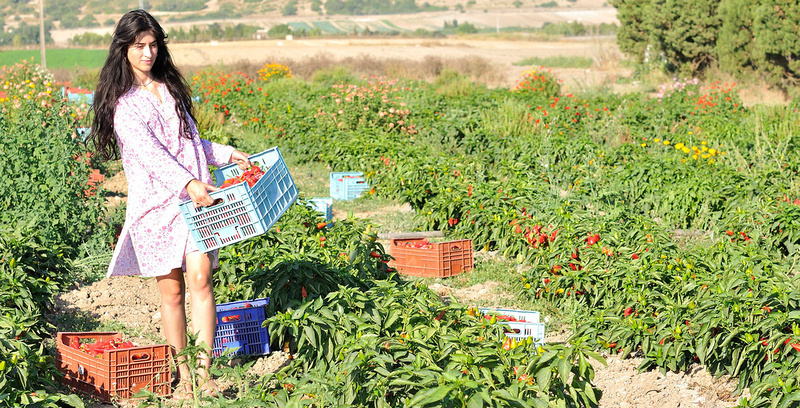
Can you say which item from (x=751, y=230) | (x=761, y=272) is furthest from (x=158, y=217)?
(x=751, y=230)

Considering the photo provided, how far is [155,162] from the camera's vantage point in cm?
298

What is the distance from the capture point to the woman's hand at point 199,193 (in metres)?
2.86

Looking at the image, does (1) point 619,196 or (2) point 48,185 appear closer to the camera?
(2) point 48,185

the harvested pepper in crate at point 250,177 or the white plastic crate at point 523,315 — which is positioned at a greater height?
the harvested pepper in crate at point 250,177

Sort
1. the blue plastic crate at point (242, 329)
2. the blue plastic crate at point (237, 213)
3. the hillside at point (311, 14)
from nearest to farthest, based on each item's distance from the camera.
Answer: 1. the blue plastic crate at point (237, 213)
2. the blue plastic crate at point (242, 329)
3. the hillside at point (311, 14)

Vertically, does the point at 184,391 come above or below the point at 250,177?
below

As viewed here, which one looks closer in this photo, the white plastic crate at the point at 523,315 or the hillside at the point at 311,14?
the white plastic crate at the point at 523,315

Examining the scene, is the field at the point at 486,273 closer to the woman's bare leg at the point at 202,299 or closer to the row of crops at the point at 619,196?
the row of crops at the point at 619,196

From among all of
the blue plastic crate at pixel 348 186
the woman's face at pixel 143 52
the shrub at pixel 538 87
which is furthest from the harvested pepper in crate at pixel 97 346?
the shrub at pixel 538 87

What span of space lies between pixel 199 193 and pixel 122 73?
2.06ft

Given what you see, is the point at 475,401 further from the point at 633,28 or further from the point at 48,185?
the point at 633,28

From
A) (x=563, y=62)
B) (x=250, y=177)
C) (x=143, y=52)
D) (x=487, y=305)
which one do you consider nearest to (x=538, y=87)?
(x=487, y=305)

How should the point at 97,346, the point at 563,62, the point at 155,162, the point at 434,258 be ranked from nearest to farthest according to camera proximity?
the point at 155,162 → the point at 97,346 → the point at 434,258 → the point at 563,62

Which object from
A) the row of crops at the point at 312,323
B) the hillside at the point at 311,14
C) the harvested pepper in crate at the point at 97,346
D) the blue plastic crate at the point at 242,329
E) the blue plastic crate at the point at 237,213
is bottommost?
the blue plastic crate at the point at 242,329
